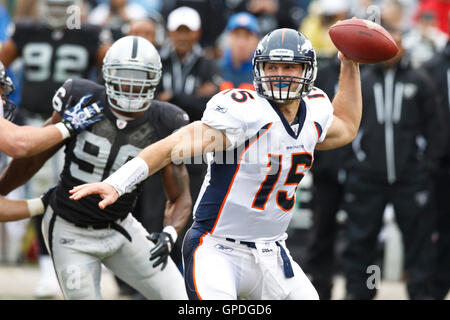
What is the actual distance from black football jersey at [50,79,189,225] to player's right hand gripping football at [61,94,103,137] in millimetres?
65

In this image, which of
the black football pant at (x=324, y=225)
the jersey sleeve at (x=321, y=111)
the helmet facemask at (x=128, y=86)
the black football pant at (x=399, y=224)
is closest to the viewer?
the jersey sleeve at (x=321, y=111)

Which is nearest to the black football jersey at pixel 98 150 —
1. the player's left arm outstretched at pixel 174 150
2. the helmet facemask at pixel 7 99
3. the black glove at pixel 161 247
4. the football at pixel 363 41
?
the helmet facemask at pixel 7 99

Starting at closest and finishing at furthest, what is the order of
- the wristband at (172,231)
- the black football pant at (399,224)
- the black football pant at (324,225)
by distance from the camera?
the wristband at (172,231) → the black football pant at (399,224) → the black football pant at (324,225)

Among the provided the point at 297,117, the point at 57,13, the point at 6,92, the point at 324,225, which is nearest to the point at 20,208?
the point at 6,92

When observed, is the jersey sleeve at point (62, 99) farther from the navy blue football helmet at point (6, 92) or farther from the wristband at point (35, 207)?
the wristband at point (35, 207)

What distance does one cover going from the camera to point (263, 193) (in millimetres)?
4027

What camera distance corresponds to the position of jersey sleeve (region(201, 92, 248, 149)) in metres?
3.85

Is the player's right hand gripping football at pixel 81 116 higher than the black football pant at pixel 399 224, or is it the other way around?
the player's right hand gripping football at pixel 81 116

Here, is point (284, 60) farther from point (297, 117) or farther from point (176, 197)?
point (176, 197)

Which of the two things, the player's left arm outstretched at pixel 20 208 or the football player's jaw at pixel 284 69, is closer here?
the football player's jaw at pixel 284 69

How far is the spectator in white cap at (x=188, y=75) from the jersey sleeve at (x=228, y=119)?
8.06ft

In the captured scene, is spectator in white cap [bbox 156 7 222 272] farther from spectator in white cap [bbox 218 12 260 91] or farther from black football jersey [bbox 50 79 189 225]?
black football jersey [bbox 50 79 189 225]

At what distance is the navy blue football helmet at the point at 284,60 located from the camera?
158 inches

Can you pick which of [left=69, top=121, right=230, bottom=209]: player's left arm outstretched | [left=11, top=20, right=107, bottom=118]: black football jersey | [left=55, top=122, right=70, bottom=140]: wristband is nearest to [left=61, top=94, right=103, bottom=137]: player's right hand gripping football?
[left=55, top=122, right=70, bottom=140]: wristband
